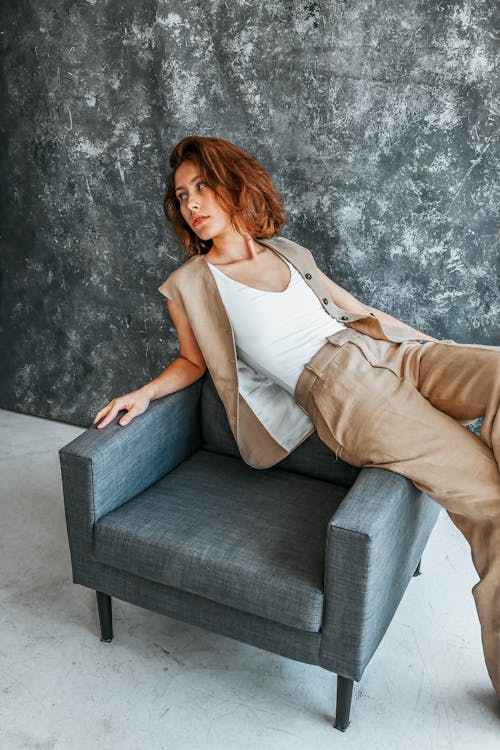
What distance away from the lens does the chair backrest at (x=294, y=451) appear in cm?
193

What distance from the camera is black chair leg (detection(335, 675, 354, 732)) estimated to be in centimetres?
156

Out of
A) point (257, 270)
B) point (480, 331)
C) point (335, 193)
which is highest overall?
point (335, 193)

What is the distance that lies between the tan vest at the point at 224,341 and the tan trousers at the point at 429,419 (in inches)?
3.3

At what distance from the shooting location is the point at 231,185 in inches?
76.0

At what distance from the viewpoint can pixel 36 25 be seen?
2.68 metres

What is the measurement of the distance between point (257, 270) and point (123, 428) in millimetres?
607

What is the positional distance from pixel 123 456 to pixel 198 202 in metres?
0.75

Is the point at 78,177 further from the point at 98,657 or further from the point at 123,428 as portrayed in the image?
the point at 98,657

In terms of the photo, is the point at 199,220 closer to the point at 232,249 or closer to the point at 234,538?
the point at 232,249

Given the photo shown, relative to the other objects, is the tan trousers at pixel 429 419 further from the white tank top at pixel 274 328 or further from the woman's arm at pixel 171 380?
the woman's arm at pixel 171 380

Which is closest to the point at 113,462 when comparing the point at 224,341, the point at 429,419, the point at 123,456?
the point at 123,456

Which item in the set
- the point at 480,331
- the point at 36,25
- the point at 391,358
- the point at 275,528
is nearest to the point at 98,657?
the point at 275,528

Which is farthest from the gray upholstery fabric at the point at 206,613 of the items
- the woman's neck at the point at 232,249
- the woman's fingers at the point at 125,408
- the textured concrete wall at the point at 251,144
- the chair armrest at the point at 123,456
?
the textured concrete wall at the point at 251,144

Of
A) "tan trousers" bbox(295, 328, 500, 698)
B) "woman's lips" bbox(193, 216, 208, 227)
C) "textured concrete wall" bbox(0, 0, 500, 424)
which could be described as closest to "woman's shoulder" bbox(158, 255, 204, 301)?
"woman's lips" bbox(193, 216, 208, 227)
